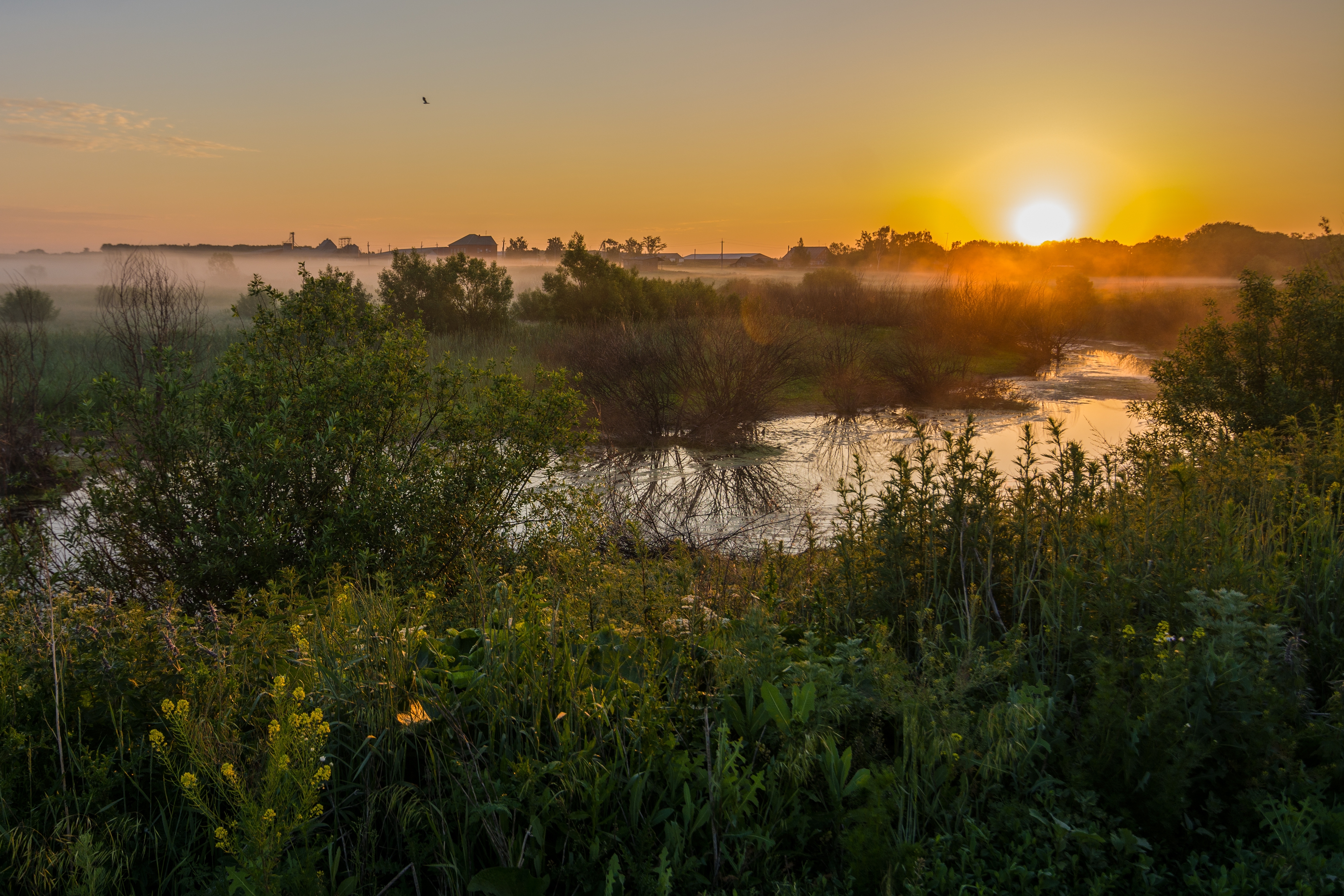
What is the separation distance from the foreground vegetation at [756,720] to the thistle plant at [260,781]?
12 mm

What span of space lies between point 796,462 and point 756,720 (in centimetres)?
952

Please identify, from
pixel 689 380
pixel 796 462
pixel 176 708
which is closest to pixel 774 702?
pixel 176 708

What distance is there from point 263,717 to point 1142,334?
3186 centimetres

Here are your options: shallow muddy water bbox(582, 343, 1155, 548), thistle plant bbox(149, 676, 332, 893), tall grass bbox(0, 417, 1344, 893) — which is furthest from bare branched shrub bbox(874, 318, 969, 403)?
thistle plant bbox(149, 676, 332, 893)

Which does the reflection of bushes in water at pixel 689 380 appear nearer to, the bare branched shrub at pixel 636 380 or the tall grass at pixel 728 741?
the bare branched shrub at pixel 636 380

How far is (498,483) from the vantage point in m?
5.60

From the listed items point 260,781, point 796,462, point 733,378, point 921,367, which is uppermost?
point 921,367

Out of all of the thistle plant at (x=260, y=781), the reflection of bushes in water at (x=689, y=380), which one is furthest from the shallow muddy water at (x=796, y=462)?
the thistle plant at (x=260, y=781)

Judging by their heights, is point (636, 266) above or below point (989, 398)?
above

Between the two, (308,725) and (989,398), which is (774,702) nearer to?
(308,725)

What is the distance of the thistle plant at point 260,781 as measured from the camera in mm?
1532

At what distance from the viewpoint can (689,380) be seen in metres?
14.3

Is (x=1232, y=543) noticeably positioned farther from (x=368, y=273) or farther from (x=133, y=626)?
(x=368, y=273)

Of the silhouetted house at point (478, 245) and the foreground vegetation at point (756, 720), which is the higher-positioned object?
the silhouetted house at point (478, 245)
